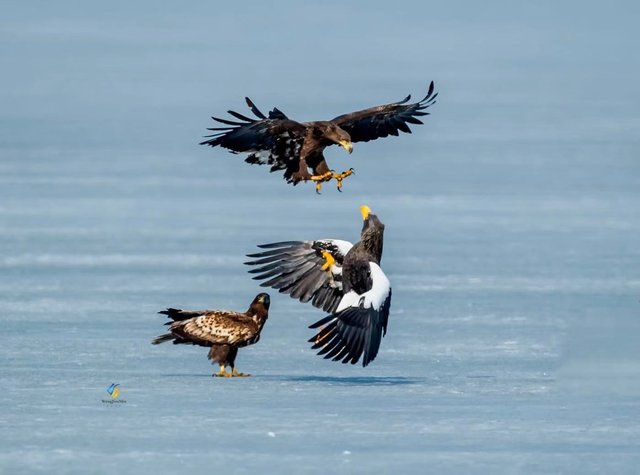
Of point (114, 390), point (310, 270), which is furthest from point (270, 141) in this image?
point (114, 390)

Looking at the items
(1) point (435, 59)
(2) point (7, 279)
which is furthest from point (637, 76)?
(2) point (7, 279)

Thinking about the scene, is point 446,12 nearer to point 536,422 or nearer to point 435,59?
point 435,59

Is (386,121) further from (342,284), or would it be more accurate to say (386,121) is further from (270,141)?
(342,284)

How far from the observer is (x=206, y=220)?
52.1ft

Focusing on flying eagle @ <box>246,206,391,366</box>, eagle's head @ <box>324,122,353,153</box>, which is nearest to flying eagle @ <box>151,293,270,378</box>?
flying eagle @ <box>246,206,391,366</box>

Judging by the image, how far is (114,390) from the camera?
8562 millimetres

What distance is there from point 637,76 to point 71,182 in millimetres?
19173

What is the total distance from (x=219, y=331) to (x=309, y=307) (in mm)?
2688

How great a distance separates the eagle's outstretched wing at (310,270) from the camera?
9602 millimetres

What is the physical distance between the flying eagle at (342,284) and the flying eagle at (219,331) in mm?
317

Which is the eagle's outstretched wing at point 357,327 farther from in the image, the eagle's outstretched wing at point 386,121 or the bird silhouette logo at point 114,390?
the eagle's outstretched wing at point 386,121

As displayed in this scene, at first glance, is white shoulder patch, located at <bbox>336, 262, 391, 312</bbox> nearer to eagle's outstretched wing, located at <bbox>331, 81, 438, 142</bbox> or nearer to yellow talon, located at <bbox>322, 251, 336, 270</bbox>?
yellow talon, located at <bbox>322, 251, 336, 270</bbox>

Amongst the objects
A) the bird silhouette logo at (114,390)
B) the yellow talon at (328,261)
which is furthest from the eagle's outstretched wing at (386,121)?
the bird silhouette logo at (114,390)

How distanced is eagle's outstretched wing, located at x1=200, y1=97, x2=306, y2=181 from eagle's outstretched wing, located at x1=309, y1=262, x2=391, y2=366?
4.89 ft
